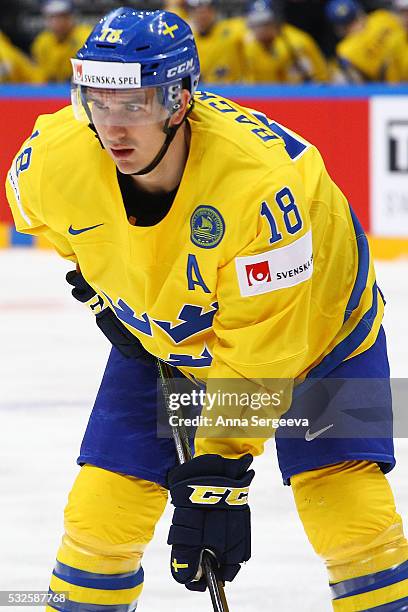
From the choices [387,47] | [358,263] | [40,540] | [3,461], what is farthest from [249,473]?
[387,47]

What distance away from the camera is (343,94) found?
7.26m

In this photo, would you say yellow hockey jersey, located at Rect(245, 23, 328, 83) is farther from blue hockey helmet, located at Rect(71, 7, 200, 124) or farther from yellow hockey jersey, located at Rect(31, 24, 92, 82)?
blue hockey helmet, located at Rect(71, 7, 200, 124)

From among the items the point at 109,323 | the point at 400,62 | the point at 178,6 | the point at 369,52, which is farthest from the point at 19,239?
the point at 109,323

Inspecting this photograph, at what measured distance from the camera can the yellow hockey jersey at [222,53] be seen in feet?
30.2

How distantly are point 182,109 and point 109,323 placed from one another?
23.0 inches

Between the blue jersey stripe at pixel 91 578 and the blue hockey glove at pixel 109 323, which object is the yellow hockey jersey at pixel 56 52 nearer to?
the blue hockey glove at pixel 109 323

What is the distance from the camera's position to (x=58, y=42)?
9812 mm

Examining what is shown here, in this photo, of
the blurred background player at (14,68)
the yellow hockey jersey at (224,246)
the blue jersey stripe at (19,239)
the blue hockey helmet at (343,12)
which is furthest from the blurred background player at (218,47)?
the yellow hockey jersey at (224,246)

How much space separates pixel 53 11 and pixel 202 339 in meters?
7.60

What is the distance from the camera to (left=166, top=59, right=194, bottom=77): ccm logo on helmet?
231 cm

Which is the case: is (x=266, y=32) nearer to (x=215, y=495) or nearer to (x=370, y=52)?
(x=370, y=52)

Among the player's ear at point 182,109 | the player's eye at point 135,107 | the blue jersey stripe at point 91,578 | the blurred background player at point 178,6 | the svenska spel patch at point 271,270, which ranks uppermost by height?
the player's eye at point 135,107

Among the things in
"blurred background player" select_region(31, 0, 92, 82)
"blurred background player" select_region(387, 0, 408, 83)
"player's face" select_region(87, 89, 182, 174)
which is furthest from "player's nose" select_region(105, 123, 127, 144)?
"blurred background player" select_region(31, 0, 92, 82)

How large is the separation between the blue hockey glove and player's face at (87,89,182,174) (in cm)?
50
